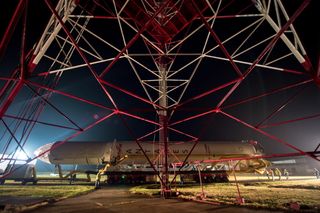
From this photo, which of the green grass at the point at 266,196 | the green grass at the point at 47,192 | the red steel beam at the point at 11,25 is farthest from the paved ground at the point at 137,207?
the red steel beam at the point at 11,25

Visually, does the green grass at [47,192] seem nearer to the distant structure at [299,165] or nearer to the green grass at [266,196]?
the green grass at [266,196]

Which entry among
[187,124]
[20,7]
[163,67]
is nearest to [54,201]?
[20,7]

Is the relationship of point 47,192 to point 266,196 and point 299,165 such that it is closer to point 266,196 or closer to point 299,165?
point 266,196

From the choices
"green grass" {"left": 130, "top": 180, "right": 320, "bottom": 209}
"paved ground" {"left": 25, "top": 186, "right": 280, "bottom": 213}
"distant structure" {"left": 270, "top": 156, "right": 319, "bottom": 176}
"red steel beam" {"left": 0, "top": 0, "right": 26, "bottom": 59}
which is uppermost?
"distant structure" {"left": 270, "top": 156, "right": 319, "bottom": 176}

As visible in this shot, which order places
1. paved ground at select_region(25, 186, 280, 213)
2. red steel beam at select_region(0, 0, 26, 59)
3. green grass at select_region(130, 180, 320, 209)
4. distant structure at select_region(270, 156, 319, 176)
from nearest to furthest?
red steel beam at select_region(0, 0, 26, 59)
paved ground at select_region(25, 186, 280, 213)
green grass at select_region(130, 180, 320, 209)
distant structure at select_region(270, 156, 319, 176)

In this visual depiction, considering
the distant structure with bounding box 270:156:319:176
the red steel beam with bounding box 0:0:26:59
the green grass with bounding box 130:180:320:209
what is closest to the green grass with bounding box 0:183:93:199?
the green grass with bounding box 130:180:320:209

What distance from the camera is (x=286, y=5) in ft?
30.6

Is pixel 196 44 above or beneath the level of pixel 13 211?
above

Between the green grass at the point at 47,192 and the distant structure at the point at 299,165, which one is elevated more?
the distant structure at the point at 299,165

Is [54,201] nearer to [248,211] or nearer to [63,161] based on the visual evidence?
[248,211]

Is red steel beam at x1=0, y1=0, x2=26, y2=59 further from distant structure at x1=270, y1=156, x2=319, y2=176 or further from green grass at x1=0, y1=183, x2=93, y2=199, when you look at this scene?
distant structure at x1=270, y1=156, x2=319, y2=176

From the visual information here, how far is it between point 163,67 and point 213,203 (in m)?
8.68

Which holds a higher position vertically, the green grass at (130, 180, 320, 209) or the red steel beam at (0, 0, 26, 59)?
the red steel beam at (0, 0, 26, 59)

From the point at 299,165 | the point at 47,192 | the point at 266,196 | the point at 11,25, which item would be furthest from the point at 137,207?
the point at 299,165
